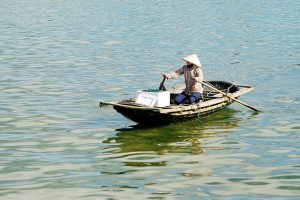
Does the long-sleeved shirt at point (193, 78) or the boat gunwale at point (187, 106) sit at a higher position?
the long-sleeved shirt at point (193, 78)

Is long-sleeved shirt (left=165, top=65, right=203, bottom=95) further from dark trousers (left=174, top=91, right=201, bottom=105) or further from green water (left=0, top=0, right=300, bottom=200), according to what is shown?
green water (left=0, top=0, right=300, bottom=200)

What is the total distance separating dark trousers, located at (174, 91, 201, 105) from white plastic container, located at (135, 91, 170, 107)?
0.88 metres

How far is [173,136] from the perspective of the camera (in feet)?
50.7

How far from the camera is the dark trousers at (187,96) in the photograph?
16.7m

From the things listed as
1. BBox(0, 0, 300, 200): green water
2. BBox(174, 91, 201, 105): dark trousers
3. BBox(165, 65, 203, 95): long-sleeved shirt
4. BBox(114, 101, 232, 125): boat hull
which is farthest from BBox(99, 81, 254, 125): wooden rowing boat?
BBox(165, 65, 203, 95): long-sleeved shirt

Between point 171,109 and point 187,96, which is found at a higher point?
point 187,96

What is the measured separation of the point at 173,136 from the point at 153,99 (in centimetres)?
107

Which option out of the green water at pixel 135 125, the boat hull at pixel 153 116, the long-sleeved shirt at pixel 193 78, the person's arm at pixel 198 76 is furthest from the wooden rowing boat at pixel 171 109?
the person's arm at pixel 198 76

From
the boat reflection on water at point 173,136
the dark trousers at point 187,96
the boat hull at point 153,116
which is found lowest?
the boat reflection on water at point 173,136

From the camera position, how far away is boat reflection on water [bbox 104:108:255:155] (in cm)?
1433

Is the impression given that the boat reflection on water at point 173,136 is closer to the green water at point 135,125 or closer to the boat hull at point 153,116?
the green water at point 135,125

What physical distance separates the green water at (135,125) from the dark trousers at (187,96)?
611 mm

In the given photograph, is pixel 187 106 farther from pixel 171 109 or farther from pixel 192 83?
pixel 192 83

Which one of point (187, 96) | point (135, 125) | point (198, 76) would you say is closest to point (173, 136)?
point (135, 125)
